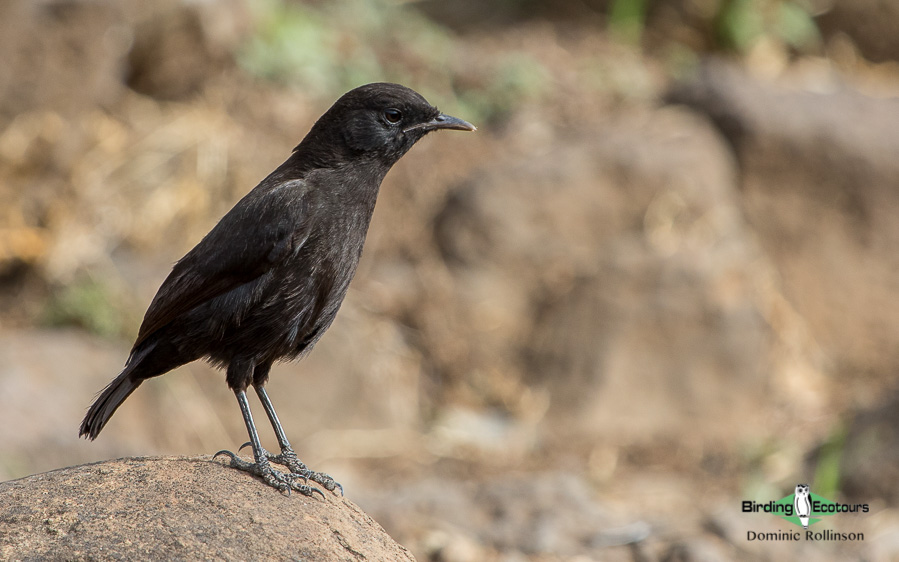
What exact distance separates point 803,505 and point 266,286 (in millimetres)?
4662

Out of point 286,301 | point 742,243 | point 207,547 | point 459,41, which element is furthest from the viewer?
point 459,41

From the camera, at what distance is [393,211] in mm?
10117

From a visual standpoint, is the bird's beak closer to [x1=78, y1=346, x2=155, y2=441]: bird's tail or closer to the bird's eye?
the bird's eye

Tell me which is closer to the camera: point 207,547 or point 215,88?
point 207,547

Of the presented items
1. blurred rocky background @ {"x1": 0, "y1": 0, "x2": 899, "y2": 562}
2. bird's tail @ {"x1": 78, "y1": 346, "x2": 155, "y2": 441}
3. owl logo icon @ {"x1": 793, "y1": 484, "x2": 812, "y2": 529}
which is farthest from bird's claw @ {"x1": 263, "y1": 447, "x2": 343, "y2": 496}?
owl logo icon @ {"x1": 793, "y1": 484, "x2": 812, "y2": 529}

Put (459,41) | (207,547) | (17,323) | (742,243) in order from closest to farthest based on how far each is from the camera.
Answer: (207,547) → (17,323) → (742,243) → (459,41)

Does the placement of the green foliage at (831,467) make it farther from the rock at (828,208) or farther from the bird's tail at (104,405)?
the bird's tail at (104,405)

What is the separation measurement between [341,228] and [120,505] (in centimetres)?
142

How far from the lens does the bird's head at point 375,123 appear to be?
455 centimetres

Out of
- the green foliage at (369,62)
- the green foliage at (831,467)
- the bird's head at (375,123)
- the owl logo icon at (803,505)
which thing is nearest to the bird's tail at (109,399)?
the bird's head at (375,123)

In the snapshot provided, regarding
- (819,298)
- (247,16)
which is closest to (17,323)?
(247,16)

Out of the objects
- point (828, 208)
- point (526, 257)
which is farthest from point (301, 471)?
point (828, 208)

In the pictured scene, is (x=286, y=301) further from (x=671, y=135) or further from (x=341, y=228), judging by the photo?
(x=671, y=135)

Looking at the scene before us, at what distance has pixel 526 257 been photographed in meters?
9.79
